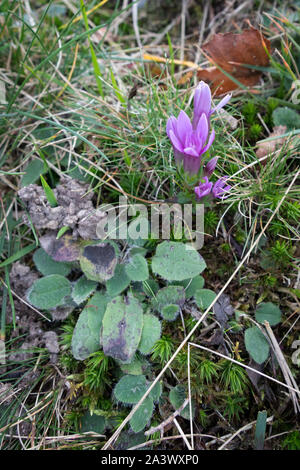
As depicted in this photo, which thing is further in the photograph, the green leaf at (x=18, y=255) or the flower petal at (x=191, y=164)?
the green leaf at (x=18, y=255)

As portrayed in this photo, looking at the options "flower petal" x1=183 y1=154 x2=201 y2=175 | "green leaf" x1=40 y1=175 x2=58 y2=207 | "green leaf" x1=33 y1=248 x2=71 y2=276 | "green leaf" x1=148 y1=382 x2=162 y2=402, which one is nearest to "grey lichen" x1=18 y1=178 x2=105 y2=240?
"green leaf" x1=40 y1=175 x2=58 y2=207

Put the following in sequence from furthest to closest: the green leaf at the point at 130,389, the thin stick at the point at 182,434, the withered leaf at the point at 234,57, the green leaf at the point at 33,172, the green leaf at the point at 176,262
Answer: the withered leaf at the point at 234,57, the green leaf at the point at 33,172, the green leaf at the point at 176,262, the green leaf at the point at 130,389, the thin stick at the point at 182,434

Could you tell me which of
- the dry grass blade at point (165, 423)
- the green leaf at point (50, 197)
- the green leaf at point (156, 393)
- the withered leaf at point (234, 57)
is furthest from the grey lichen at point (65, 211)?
the withered leaf at point (234, 57)

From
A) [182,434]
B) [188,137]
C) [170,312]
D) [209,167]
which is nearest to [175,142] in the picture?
[188,137]

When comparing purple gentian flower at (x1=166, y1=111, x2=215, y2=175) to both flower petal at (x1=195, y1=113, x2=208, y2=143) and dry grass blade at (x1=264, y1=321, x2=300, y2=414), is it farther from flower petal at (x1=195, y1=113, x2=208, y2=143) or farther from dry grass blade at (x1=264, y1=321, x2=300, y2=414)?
dry grass blade at (x1=264, y1=321, x2=300, y2=414)

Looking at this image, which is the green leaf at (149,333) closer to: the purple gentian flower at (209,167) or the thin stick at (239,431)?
the thin stick at (239,431)
